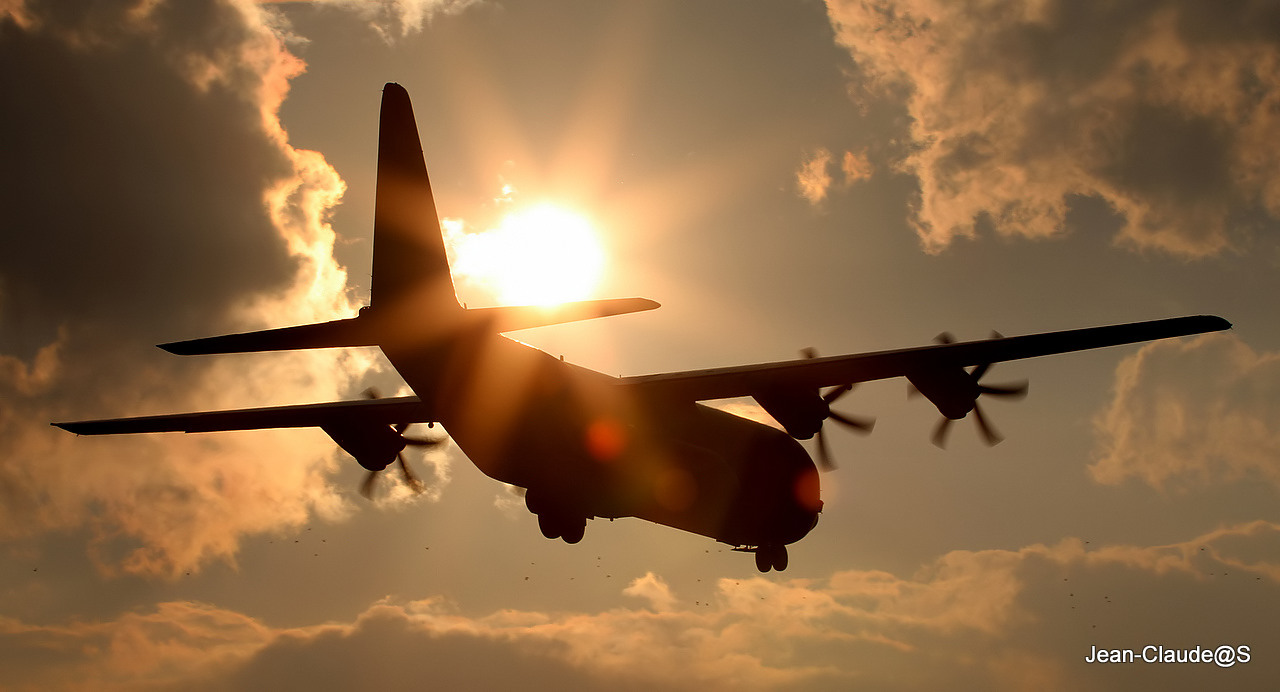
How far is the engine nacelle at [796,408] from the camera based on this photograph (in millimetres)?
18375

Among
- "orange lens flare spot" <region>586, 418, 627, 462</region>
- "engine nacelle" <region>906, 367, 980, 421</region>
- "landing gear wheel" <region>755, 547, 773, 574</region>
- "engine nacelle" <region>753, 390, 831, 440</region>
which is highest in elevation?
"engine nacelle" <region>906, 367, 980, 421</region>

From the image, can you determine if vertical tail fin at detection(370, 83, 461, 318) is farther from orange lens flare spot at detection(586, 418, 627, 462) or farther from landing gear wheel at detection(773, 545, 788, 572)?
landing gear wheel at detection(773, 545, 788, 572)

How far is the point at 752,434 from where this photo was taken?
21.2 m

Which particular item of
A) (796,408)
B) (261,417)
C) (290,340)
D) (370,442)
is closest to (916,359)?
(796,408)

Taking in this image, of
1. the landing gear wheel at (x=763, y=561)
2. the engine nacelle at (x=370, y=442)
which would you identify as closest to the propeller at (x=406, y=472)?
the engine nacelle at (x=370, y=442)

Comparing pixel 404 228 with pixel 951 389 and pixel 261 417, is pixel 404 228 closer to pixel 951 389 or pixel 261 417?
pixel 261 417

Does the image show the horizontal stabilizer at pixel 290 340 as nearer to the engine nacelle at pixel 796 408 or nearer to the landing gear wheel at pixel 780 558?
the engine nacelle at pixel 796 408

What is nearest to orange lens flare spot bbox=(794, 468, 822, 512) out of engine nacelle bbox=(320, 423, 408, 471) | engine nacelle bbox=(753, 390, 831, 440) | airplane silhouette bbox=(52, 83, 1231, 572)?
airplane silhouette bbox=(52, 83, 1231, 572)

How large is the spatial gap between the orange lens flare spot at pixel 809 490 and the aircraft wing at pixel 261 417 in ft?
32.4

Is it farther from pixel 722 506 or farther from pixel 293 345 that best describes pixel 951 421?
pixel 293 345

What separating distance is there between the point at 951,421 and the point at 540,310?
9.91 m

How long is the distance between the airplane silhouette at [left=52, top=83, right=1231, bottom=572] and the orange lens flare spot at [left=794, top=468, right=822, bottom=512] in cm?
8

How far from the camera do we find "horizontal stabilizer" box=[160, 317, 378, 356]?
1531 centimetres

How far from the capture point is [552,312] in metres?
16.0
